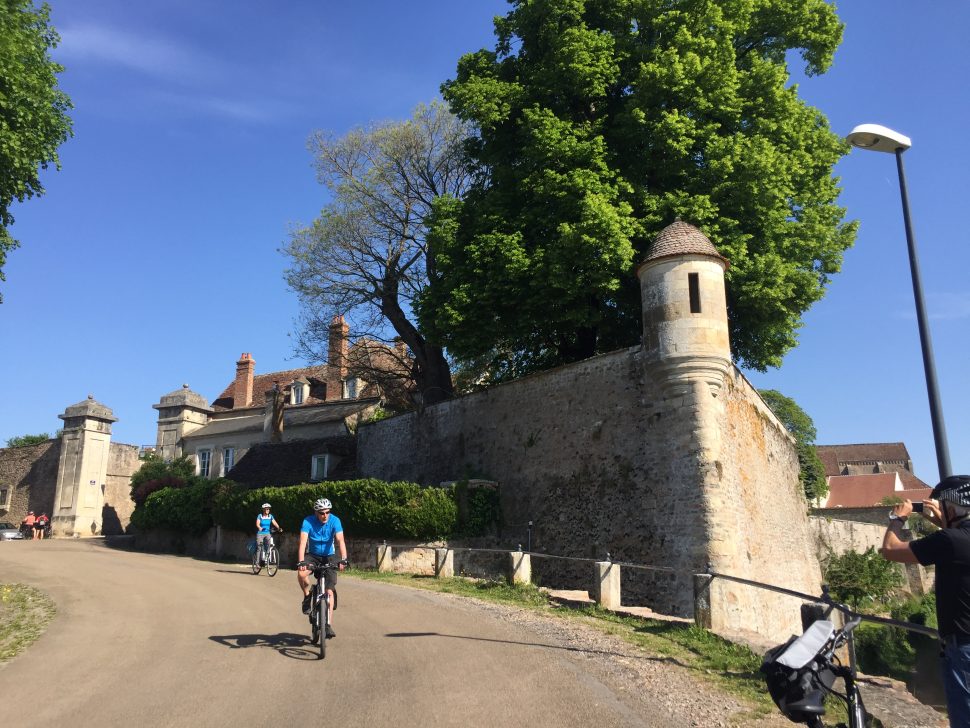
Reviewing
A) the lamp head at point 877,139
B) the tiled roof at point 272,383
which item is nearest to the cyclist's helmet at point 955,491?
the lamp head at point 877,139

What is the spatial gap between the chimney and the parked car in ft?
43.0

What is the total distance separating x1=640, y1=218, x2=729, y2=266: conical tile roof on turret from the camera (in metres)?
17.3

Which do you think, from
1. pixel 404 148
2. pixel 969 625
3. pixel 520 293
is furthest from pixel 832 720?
pixel 404 148

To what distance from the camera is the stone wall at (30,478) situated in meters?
41.0

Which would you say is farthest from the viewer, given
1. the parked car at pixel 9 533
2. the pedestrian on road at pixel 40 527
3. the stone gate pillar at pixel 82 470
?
the stone gate pillar at pixel 82 470

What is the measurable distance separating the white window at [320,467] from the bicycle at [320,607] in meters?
20.3

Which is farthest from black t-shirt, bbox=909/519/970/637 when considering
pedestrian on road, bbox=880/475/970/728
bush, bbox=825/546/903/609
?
bush, bbox=825/546/903/609

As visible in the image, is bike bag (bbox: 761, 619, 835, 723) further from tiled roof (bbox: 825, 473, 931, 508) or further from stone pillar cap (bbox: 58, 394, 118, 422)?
tiled roof (bbox: 825, 473, 931, 508)

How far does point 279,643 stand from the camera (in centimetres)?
913

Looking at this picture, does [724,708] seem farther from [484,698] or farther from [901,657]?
[901,657]

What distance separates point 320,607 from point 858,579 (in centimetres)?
2377

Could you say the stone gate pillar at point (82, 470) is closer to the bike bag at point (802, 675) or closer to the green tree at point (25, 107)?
the green tree at point (25, 107)

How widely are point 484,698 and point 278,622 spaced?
4.82 metres

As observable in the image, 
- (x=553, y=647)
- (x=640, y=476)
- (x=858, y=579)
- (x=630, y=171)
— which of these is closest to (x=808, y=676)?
(x=553, y=647)
